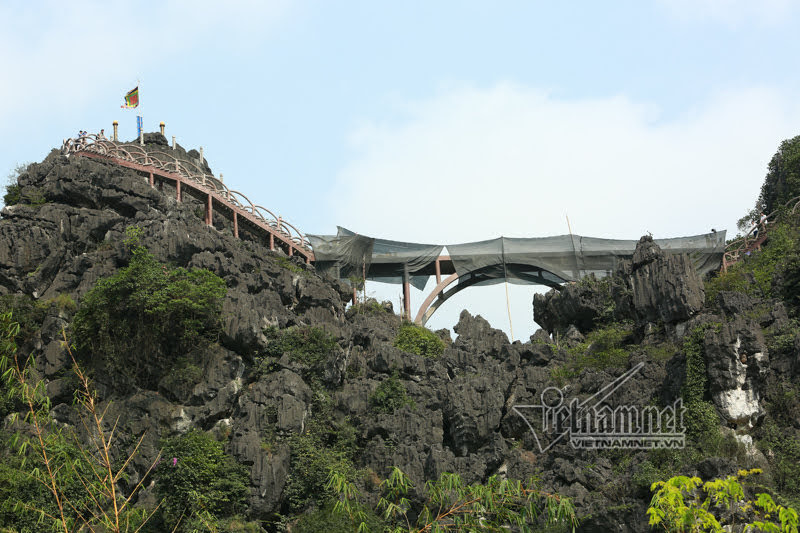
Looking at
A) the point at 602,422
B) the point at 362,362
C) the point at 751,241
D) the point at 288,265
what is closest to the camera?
the point at 602,422

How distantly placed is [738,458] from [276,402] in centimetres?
1137

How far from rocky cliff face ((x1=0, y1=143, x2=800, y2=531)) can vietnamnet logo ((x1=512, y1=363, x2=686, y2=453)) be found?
0.83ft

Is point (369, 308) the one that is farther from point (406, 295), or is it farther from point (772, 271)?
point (772, 271)

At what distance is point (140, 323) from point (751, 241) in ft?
80.8

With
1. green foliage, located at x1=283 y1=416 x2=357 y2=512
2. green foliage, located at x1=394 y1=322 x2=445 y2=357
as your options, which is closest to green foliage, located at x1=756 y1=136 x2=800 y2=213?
green foliage, located at x1=394 y1=322 x2=445 y2=357

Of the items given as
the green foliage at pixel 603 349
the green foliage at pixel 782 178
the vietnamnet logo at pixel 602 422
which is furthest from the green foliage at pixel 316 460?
the green foliage at pixel 782 178

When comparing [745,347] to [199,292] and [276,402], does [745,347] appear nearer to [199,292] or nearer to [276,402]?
[276,402]

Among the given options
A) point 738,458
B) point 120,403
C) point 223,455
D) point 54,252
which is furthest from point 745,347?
point 54,252

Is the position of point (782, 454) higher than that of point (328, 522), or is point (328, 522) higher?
point (782, 454)

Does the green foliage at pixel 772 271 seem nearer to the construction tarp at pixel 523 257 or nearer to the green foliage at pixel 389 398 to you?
the construction tarp at pixel 523 257

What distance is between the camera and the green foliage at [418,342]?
30.4 m

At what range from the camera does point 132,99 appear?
4203 centimetres

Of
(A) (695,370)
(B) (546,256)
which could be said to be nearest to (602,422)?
(A) (695,370)

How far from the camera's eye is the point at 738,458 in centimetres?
2161
